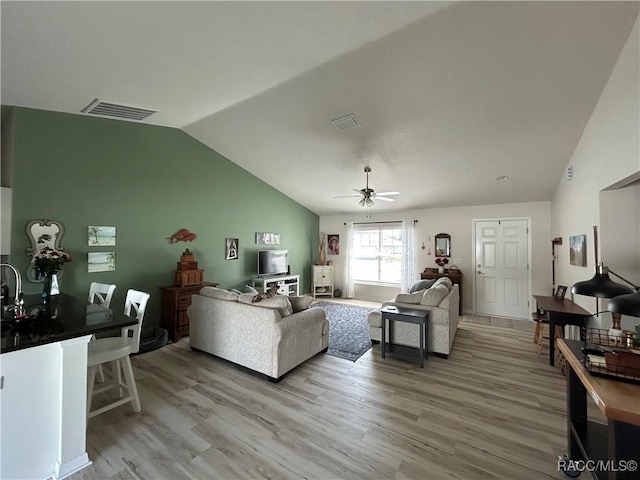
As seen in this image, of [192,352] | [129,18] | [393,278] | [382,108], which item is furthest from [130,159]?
[393,278]

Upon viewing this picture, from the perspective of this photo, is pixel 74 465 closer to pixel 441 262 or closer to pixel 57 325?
pixel 57 325

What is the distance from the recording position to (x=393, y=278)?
686 cm

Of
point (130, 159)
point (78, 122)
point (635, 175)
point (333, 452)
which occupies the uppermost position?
point (78, 122)

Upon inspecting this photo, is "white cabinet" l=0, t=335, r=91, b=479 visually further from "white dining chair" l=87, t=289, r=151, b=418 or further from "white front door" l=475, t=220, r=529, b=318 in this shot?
"white front door" l=475, t=220, r=529, b=318

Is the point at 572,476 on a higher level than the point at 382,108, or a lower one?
lower

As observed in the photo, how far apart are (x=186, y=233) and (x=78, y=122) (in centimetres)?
195

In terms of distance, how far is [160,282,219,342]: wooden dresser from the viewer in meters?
3.94

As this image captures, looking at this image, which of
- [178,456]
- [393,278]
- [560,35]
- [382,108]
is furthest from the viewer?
[393,278]

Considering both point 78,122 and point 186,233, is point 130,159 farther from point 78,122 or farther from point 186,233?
point 186,233

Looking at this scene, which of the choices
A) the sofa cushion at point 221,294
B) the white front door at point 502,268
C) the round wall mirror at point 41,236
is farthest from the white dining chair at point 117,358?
the white front door at point 502,268

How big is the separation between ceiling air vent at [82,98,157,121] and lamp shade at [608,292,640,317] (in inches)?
180

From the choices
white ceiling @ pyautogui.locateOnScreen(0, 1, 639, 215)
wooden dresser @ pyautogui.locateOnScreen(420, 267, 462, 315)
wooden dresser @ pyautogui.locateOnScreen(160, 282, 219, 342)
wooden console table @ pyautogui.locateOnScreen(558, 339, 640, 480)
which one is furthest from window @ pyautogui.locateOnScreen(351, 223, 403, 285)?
wooden console table @ pyautogui.locateOnScreen(558, 339, 640, 480)

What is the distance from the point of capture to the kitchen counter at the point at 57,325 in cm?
149

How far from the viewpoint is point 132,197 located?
3.89 meters
